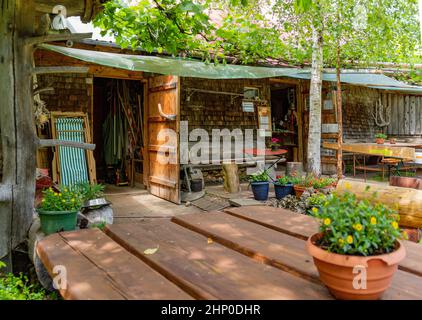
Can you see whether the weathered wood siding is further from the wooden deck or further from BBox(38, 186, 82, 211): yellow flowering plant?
the wooden deck

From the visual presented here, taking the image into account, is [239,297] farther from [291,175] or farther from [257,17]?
[257,17]

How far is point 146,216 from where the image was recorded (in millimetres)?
5426

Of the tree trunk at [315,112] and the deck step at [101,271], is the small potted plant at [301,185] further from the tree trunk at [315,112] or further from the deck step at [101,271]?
the deck step at [101,271]

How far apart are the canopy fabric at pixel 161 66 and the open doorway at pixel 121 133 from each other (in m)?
1.99

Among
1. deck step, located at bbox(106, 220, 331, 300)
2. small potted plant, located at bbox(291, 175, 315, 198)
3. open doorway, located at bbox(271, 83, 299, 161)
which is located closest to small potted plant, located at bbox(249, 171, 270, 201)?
small potted plant, located at bbox(291, 175, 315, 198)

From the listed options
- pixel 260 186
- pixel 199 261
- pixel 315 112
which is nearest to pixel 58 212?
pixel 199 261

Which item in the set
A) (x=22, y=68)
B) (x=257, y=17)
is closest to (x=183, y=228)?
(x=22, y=68)

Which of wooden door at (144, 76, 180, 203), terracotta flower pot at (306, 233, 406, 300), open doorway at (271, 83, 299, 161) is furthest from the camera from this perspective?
open doorway at (271, 83, 299, 161)

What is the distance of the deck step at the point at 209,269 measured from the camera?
4.19ft

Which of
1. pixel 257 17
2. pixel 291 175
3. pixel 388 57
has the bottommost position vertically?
pixel 291 175

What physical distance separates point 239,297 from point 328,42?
22.0 ft

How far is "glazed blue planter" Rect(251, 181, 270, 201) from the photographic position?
19.9ft

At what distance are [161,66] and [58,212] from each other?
3110 mm

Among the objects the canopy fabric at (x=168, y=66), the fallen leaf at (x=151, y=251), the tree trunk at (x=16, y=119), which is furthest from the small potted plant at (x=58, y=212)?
the canopy fabric at (x=168, y=66)
